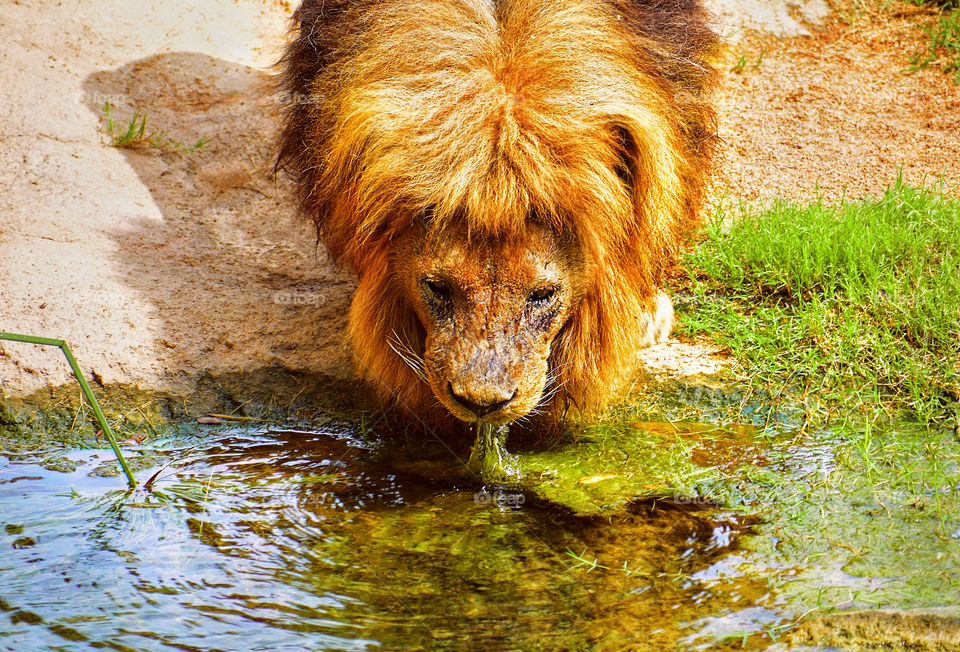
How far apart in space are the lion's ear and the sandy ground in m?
1.02

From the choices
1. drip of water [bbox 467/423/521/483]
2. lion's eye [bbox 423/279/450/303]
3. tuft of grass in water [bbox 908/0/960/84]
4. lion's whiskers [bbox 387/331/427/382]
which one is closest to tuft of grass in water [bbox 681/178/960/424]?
drip of water [bbox 467/423/521/483]

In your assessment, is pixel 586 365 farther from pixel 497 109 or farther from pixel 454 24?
pixel 454 24

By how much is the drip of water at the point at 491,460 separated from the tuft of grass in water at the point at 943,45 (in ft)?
15.2

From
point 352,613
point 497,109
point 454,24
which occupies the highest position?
point 454,24

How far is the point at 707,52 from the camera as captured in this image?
3.48 m

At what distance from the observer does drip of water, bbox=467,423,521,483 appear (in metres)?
3.07

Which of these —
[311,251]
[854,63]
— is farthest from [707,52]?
[854,63]

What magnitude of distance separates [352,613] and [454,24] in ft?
5.90

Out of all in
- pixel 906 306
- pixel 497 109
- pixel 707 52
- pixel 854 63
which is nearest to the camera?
pixel 497 109

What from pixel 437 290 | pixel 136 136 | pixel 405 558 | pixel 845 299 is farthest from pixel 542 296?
pixel 136 136

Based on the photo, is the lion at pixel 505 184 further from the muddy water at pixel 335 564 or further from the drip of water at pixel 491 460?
the muddy water at pixel 335 564

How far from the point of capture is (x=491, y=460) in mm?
3117

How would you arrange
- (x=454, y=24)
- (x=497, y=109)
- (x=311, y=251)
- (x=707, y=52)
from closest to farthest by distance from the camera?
(x=497, y=109), (x=454, y=24), (x=707, y=52), (x=311, y=251)

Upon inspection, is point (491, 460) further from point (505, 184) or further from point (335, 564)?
point (505, 184)
